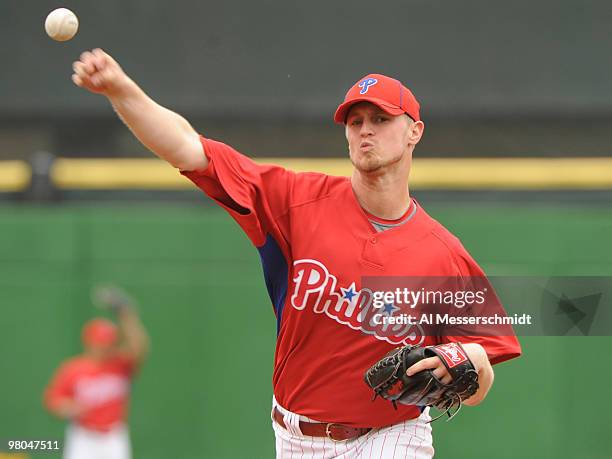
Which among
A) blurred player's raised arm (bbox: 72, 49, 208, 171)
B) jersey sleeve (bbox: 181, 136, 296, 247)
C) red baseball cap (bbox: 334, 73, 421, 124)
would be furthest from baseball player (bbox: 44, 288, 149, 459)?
blurred player's raised arm (bbox: 72, 49, 208, 171)

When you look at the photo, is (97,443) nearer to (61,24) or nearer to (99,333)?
(99,333)

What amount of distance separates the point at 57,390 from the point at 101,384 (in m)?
0.29

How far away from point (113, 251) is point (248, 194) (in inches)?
123

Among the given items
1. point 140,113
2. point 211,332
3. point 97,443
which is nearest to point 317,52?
point 211,332

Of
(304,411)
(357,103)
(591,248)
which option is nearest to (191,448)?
(591,248)

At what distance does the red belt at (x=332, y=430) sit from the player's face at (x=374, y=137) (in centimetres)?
72

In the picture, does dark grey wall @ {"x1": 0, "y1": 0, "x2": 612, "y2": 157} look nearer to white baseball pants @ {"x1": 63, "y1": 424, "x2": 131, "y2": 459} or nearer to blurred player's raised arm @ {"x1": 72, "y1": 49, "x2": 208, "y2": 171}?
white baseball pants @ {"x1": 63, "y1": 424, "x2": 131, "y2": 459}

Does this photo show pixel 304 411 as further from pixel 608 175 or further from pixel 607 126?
pixel 607 126

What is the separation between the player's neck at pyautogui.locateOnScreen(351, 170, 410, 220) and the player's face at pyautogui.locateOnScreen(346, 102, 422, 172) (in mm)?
52

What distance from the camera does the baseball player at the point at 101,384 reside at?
18.5ft

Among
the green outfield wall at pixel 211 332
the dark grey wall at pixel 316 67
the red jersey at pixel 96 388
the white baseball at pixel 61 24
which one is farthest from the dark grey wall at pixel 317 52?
the white baseball at pixel 61 24

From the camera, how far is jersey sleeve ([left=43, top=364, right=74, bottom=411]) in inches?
222

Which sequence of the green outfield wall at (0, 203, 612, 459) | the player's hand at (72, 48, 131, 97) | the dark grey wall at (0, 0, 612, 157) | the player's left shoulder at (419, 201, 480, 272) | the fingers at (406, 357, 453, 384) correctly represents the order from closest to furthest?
the player's hand at (72, 48, 131, 97) < the fingers at (406, 357, 453, 384) < the player's left shoulder at (419, 201, 480, 272) < the green outfield wall at (0, 203, 612, 459) < the dark grey wall at (0, 0, 612, 157)

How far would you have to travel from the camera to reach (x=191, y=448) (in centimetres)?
555
